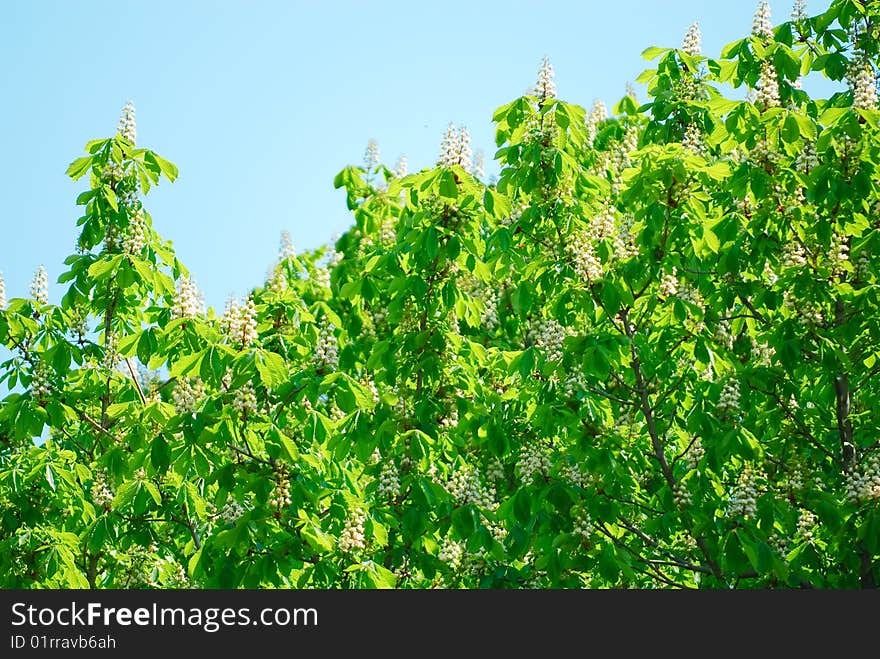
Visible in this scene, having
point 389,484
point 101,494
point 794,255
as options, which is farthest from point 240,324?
point 794,255

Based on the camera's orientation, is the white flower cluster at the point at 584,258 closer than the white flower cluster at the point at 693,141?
Yes

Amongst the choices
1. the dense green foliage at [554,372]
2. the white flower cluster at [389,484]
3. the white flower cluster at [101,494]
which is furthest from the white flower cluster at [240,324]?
the white flower cluster at [101,494]

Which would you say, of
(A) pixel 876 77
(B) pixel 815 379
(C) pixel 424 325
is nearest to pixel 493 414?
(C) pixel 424 325

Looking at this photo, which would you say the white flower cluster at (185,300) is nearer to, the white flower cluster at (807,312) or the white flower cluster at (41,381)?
the white flower cluster at (41,381)

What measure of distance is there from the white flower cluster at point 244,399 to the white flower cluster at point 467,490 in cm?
194

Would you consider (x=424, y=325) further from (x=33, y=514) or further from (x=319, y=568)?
(x=33, y=514)

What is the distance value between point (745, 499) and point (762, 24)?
14.1 feet

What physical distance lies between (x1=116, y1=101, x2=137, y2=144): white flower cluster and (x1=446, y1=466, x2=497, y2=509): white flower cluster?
4.08 m

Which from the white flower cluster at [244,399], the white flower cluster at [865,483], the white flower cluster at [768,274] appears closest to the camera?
the white flower cluster at [865,483]

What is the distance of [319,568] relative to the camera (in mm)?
6996

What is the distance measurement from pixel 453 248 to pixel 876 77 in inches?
157

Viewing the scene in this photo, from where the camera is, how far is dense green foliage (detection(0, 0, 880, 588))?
696 cm

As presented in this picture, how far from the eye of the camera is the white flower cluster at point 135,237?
27.2 ft

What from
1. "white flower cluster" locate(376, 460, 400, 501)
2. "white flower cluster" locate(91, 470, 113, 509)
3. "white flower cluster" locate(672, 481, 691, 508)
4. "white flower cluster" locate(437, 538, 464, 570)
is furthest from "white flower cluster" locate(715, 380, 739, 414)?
"white flower cluster" locate(91, 470, 113, 509)
